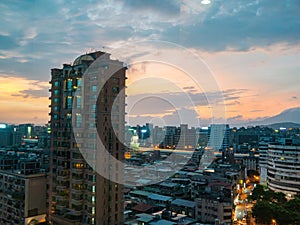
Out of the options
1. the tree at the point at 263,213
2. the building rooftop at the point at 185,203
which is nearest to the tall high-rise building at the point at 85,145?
the building rooftop at the point at 185,203

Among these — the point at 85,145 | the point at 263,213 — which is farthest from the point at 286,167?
the point at 85,145

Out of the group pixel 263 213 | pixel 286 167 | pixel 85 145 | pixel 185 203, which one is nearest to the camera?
pixel 85 145

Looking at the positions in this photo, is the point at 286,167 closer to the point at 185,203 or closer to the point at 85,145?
the point at 185,203

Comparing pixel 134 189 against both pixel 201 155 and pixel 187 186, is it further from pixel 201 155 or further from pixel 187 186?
pixel 201 155

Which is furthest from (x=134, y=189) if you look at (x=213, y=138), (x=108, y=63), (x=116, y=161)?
(x=213, y=138)

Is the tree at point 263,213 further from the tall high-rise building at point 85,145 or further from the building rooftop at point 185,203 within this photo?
the tall high-rise building at point 85,145

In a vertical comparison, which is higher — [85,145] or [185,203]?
[85,145]

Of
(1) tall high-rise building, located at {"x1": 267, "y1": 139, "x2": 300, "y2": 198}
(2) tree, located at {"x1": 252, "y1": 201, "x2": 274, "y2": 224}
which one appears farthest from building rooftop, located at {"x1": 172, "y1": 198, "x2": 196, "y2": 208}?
(1) tall high-rise building, located at {"x1": 267, "y1": 139, "x2": 300, "y2": 198}

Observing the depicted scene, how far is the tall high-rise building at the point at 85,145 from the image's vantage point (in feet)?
17.3

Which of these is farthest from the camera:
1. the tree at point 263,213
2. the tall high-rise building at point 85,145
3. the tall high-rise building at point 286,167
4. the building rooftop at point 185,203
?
the tall high-rise building at point 286,167

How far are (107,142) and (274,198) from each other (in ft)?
20.5

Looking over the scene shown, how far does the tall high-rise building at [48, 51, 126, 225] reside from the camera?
5.28 m

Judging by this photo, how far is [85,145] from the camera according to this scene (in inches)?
213

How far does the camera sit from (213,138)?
22156mm
